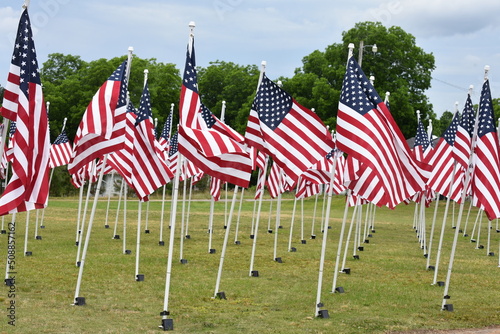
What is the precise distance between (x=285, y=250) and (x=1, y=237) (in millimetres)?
9723

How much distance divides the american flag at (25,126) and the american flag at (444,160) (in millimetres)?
12137

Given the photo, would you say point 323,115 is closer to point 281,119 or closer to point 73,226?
point 73,226

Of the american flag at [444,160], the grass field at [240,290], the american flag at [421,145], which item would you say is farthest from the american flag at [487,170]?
the american flag at [421,145]

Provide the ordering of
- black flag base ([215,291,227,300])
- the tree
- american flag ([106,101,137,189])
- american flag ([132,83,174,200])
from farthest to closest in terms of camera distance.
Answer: the tree → american flag ([106,101,137,189]) → american flag ([132,83,174,200]) → black flag base ([215,291,227,300])

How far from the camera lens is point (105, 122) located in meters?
14.1

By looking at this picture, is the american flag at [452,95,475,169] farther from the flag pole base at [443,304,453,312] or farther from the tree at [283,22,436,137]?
the tree at [283,22,436,137]

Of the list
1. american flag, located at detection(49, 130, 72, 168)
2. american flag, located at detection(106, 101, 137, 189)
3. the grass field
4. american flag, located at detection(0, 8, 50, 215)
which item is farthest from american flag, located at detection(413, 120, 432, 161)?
american flag, located at detection(0, 8, 50, 215)

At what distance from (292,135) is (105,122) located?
3.41 m

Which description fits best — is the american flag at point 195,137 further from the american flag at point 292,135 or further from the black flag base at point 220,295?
the black flag base at point 220,295

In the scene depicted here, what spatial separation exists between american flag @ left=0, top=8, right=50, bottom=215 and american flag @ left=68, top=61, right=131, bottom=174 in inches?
95.3

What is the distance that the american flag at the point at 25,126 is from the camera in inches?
441

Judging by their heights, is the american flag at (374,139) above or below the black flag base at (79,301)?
above

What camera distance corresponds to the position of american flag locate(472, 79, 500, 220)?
580 inches

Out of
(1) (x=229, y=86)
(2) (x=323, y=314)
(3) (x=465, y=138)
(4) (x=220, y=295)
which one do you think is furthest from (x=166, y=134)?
(1) (x=229, y=86)
